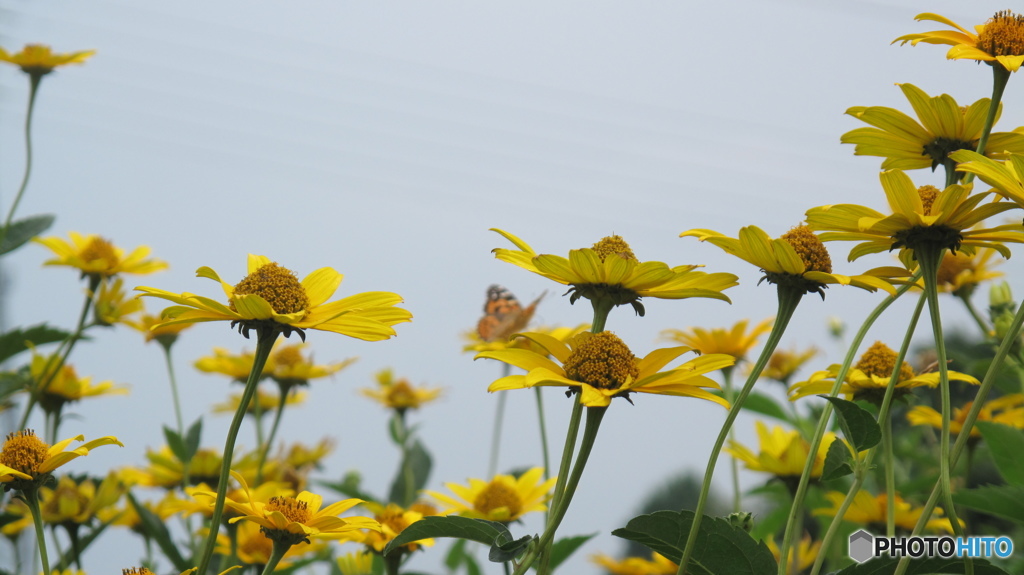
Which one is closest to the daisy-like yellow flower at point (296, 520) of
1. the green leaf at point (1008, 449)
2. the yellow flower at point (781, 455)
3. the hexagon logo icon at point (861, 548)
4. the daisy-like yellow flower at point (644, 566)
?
the daisy-like yellow flower at point (644, 566)

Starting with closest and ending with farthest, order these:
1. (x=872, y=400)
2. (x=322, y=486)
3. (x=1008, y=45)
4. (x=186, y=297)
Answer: (x=186, y=297)
(x=1008, y=45)
(x=872, y=400)
(x=322, y=486)

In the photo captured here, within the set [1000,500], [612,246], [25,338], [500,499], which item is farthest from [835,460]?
[25,338]

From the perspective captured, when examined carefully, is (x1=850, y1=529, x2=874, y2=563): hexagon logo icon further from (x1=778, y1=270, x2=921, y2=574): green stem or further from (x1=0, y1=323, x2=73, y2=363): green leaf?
(x1=0, y1=323, x2=73, y2=363): green leaf

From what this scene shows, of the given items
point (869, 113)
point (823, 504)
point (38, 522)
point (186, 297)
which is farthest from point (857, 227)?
point (823, 504)

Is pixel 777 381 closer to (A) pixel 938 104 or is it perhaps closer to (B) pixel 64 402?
(A) pixel 938 104

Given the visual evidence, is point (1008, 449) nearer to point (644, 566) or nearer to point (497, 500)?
point (644, 566)

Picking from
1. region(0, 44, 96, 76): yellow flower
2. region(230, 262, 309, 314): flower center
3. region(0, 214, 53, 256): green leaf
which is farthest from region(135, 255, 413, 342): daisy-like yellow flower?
region(0, 44, 96, 76): yellow flower

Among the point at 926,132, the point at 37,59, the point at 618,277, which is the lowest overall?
the point at 618,277
